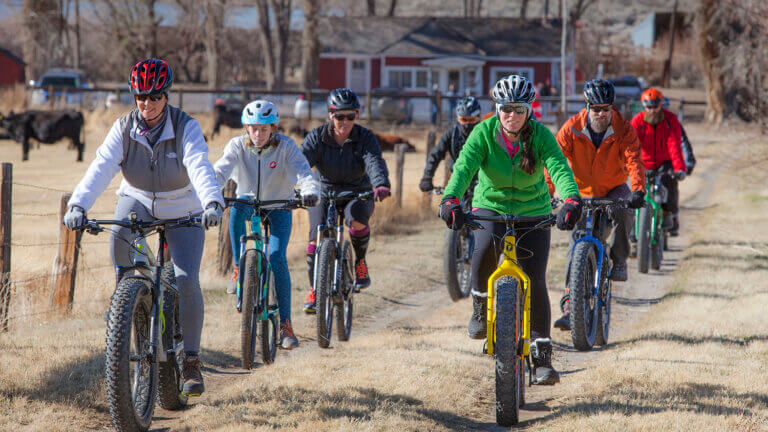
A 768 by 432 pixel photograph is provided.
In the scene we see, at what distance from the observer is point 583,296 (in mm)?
6848

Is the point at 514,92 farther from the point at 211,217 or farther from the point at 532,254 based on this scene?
the point at 211,217

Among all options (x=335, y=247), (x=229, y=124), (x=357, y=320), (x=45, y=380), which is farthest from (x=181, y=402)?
(x=229, y=124)

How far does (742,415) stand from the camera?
5320 mm

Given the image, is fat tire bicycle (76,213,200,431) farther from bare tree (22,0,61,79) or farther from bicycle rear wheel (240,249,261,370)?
bare tree (22,0,61,79)

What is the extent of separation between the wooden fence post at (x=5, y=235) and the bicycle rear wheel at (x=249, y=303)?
8.31 ft

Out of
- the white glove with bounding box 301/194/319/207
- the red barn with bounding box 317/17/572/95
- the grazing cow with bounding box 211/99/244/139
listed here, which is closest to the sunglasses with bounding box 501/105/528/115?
the white glove with bounding box 301/194/319/207

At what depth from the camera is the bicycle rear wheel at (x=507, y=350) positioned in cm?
510

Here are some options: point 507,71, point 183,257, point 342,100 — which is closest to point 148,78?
point 183,257

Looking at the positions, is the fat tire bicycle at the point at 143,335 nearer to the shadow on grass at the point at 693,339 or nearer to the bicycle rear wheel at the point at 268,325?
the bicycle rear wheel at the point at 268,325

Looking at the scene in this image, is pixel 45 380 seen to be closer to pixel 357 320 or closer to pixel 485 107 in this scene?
pixel 357 320

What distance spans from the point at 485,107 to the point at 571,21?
68.3 ft

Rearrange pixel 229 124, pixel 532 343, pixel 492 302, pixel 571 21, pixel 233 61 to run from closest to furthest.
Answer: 1. pixel 492 302
2. pixel 532 343
3. pixel 229 124
4. pixel 571 21
5. pixel 233 61

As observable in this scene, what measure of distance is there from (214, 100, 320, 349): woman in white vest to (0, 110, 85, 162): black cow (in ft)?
65.9

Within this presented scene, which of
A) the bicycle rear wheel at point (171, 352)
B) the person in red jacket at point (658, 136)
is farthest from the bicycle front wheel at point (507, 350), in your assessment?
the person in red jacket at point (658, 136)
